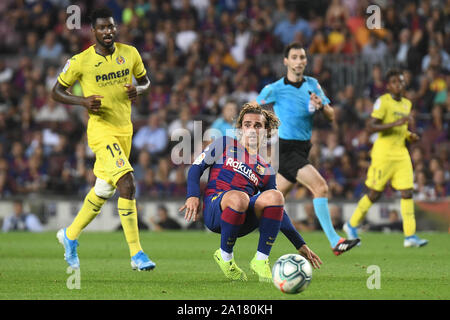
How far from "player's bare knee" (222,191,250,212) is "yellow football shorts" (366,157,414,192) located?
5.60 m

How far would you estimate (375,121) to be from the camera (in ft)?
40.9

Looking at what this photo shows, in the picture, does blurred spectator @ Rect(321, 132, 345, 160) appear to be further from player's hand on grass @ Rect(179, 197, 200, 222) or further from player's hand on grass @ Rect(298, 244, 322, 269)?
player's hand on grass @ Rect(179, 197, 200, 222)

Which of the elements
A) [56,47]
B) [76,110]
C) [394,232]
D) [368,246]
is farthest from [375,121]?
[56,47]

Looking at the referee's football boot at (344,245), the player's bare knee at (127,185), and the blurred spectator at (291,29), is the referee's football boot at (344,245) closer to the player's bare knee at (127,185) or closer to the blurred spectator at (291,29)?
the player's bare knee at (127,185)

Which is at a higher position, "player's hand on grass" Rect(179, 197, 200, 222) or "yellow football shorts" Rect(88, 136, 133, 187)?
"yellow football shorts" Rect(88, 136, 133, 187)

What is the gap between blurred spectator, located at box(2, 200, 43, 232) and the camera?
647 inches

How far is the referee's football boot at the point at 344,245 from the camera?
1033 centimetres

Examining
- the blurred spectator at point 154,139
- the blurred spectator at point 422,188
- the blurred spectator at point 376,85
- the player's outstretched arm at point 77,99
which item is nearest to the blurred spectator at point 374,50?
the blurred spectator at point 376,85

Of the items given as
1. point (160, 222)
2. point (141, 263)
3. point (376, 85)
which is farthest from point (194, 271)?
point (376, 85)

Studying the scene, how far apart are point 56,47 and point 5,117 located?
2425 mm

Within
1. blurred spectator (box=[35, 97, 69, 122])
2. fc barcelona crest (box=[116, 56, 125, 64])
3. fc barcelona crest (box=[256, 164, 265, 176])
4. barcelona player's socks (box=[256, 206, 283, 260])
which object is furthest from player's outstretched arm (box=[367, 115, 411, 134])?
blurred spectator (box=[35, 97, 69, 122])

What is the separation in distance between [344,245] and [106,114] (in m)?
3.44

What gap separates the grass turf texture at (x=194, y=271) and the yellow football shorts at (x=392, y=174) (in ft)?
2.99
